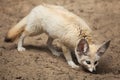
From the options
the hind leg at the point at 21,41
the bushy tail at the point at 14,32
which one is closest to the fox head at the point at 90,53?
the hind leg at the point at 21,41

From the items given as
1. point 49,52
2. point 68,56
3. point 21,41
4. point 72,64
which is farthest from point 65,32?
point 21,41

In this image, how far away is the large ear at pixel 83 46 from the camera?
5.41 m

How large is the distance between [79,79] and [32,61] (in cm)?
97

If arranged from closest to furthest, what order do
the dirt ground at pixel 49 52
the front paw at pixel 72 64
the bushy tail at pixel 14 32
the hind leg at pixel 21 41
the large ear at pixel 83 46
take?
the dirt ground at pixel 49 52 → the large ear at pixel 83 46 → the front paw at pixel 72 64 → the bushy tail at pixel 14 32 → the hind leg at pixel 21 41

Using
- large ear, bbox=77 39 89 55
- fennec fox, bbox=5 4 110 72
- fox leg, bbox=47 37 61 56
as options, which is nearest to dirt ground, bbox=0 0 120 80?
fox leg, bbox=47 37 61 56

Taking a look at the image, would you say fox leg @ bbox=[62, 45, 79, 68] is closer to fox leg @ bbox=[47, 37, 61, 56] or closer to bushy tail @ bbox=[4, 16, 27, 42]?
fox leg @ bbox=[47, 37, 61, 56]

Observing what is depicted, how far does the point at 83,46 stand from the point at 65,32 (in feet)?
1.56

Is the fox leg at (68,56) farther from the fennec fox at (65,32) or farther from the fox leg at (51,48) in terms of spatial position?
the fox leg at (51,48)

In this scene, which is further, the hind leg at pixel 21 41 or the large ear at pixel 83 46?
the hind leg at pixel 21 41

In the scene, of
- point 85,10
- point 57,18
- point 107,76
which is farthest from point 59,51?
point 85,10

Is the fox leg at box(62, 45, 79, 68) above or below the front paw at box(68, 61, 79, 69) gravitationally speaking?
above

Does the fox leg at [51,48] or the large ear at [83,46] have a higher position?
the large ear at [83,46]

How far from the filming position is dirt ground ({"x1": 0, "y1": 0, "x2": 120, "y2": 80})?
518 cm

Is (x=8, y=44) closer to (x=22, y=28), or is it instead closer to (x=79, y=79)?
(x=22, y=28)
